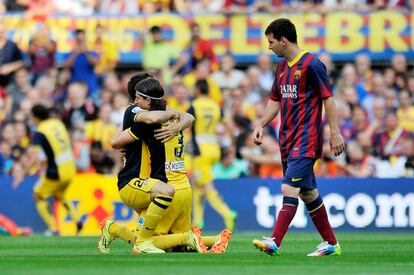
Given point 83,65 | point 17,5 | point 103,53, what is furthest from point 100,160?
point 17,5

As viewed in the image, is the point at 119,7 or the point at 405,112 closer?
the point at 405,112

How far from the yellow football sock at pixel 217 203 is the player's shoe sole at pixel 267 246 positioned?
811 centimetres

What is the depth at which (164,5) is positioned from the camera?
25234mm

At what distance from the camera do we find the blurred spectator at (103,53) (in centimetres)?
2464

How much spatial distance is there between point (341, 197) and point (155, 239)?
780 centimetres

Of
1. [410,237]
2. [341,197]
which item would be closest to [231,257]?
[410,237]

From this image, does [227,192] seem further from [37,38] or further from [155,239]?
[155,239]

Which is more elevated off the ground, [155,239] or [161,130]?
[161,130]

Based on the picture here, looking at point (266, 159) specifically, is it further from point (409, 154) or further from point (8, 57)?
point (8, 57)

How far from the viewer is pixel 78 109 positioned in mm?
23594

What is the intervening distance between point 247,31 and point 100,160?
4911mm

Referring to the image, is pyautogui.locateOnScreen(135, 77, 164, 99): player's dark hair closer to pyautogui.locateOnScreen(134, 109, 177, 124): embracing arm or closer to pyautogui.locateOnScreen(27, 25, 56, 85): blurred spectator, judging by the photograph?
pyautogui.locateOnScreen(134, 109, 177, 124): embracing arm

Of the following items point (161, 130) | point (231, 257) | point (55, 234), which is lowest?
point (55, 234)

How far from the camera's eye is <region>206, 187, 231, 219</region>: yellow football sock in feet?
66.7
